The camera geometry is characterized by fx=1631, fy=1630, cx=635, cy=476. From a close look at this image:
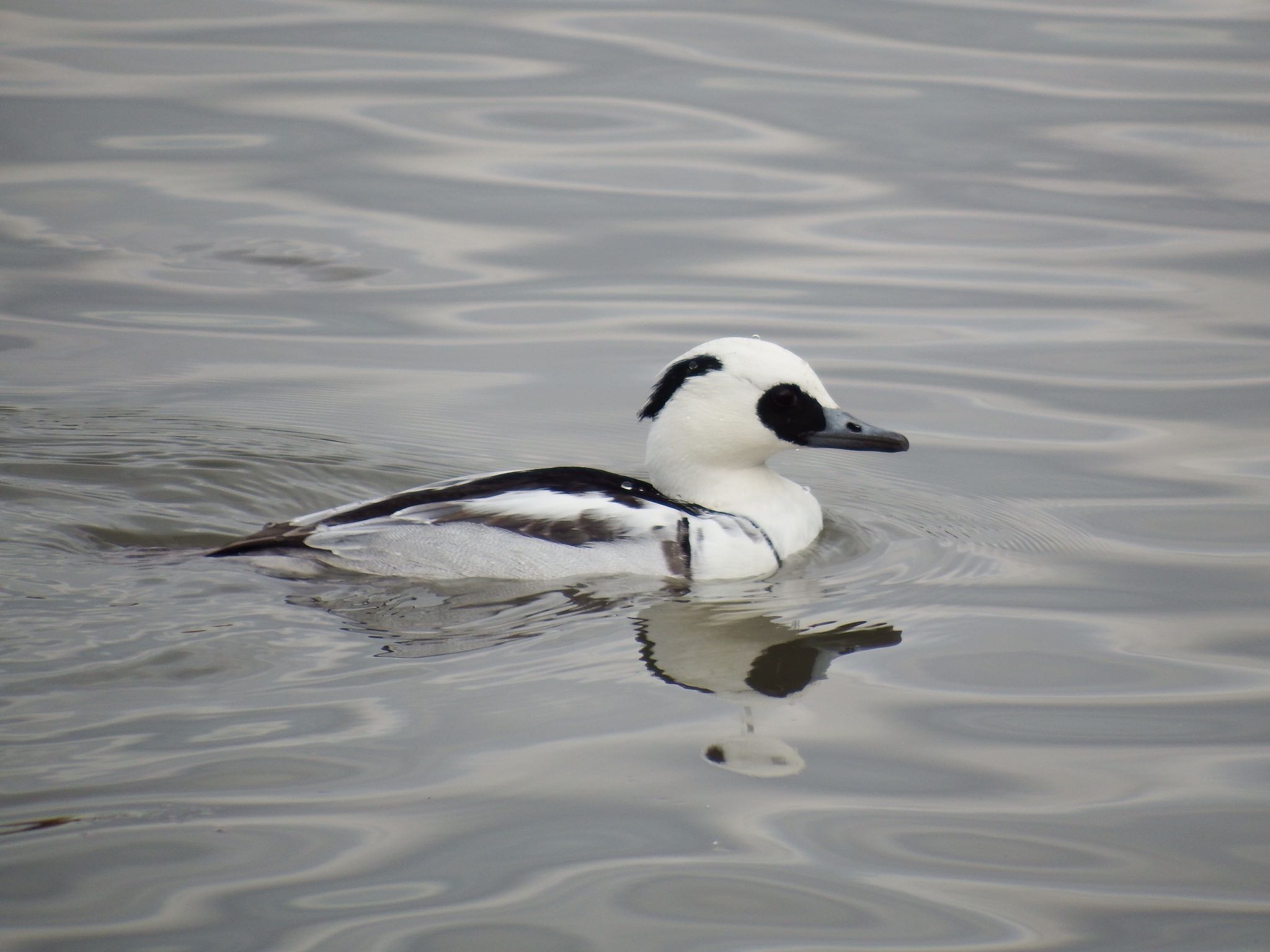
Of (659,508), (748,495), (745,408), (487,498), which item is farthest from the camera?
(748,495)

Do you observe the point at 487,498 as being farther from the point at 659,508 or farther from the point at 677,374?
the point at 677,374

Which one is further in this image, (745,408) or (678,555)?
(745,408)

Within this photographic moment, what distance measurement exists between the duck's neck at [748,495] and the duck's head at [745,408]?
3.1 inches

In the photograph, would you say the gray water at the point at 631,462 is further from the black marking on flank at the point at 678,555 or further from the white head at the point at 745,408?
the white head at the point at 745,408

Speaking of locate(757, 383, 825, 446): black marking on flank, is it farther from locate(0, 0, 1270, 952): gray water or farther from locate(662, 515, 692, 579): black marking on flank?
locate(662, 515, 692, 579): black marking on flank

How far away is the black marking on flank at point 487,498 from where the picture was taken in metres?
7.07

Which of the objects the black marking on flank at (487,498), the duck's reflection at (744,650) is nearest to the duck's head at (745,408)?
the black marking on flank at (487,498)

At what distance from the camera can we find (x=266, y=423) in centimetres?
920

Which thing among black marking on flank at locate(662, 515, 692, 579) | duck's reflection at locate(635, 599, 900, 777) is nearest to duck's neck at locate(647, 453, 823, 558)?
black marking on flank at locate(662, 515, 692, 579)

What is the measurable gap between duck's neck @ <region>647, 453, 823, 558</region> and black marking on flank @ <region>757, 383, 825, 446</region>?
0.30 meters

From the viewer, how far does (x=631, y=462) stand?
29.3ft

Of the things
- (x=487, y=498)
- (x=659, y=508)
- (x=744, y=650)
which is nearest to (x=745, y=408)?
(x=659, y=508)

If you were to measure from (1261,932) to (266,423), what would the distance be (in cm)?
624

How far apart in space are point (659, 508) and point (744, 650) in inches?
39.8
